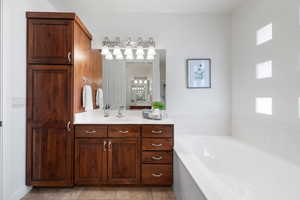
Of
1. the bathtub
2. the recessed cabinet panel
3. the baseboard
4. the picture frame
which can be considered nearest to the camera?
the bathtub

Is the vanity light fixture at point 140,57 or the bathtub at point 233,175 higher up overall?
the vanity light fixture at point 140,57

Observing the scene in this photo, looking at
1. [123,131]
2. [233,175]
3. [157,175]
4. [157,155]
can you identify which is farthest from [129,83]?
[233,175]

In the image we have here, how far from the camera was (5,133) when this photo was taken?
74.2 inches

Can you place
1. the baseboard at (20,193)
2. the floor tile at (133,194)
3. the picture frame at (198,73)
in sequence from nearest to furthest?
the baseboard at (20,193)
the floor tile at (133,194)
the picture frame at (198,73)

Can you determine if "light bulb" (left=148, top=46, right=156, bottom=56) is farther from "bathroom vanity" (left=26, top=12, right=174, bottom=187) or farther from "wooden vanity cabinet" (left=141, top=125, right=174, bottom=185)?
"wooden vanity cabinet" (left=141, top=125, right=174, bottom=185)

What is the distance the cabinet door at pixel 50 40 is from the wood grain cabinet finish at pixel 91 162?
1.04 m

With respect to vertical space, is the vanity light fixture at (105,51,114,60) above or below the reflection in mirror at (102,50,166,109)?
above

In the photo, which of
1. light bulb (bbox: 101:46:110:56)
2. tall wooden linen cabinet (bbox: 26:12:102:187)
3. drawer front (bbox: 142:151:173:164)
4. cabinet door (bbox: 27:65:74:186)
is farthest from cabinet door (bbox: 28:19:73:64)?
drawer front (bbox: 142:151:173:164)

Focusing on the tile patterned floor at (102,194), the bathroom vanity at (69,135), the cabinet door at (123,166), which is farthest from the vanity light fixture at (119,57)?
the tile patterned floor at (102,194)

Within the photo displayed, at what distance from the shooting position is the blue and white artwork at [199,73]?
3045 mm

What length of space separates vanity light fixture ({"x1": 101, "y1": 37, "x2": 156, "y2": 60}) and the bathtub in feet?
4.91

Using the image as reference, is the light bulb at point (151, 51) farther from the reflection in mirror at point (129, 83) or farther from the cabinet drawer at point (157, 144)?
the cabinet drawer at point (157, 144)

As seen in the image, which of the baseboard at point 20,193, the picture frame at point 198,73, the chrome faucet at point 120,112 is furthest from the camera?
the picture frame at point 198,73

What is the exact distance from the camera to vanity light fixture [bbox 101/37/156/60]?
115 inches
